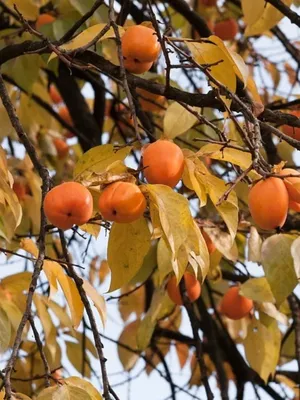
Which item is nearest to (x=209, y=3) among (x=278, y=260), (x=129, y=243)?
(x=278, y=260)

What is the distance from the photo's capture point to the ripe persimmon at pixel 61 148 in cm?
320

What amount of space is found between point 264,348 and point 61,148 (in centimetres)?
126

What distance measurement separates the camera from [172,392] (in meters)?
2.63

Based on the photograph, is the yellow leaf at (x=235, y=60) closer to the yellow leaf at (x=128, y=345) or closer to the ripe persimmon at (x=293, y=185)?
the ripe persimmon at (x=293, y=185)

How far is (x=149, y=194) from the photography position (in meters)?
1.22

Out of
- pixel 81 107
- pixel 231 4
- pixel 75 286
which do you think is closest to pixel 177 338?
pixel 81 107

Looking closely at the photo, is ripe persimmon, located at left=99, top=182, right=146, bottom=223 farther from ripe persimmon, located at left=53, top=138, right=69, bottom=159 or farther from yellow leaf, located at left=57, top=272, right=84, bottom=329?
ripe persimmon, located at left=53, top=138, right=69, bottom=159

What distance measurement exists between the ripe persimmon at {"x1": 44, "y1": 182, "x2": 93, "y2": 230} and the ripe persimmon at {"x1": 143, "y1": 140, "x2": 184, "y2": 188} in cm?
9

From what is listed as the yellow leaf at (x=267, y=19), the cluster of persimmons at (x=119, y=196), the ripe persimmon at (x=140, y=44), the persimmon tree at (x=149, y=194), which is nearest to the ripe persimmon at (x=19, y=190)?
Answer: the persimmon tree at (x=149, y=194)

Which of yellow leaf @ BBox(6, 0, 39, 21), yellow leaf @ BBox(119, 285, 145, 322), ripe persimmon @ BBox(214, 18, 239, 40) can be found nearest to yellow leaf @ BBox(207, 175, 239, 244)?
yellow leaf @ BBox(6, 0, 39, 21)

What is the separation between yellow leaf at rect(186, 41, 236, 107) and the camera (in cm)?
143

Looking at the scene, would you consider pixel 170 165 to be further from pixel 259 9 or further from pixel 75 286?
pixel 259 9

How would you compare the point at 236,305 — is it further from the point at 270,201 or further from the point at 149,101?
the point at 270,201

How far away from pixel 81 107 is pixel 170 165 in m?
1.68
